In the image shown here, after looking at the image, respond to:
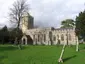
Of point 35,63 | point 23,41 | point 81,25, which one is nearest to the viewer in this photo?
point 35,63

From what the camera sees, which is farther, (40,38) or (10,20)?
(40,38)

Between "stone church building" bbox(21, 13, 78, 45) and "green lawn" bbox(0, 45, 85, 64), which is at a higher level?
"stone church building" bbox(21, 13, 78, 45)

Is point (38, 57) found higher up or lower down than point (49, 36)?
lower down

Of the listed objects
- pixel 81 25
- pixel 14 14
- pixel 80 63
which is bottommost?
pixel 80 63

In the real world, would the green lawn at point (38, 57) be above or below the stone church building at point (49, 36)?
below

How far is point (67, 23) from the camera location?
108 m

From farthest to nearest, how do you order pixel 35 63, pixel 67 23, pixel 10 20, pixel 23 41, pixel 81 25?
pixel 67 23
pixel 23 41
pixel 10 20
pixel 81 25
pixel 35 63

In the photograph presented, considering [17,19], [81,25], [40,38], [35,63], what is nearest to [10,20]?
[17,19]

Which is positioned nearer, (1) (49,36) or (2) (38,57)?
(2) (38,57)

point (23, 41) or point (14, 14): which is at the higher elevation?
point (14, 14)

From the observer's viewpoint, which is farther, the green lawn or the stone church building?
the stone church building

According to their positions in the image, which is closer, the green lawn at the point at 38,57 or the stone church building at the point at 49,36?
the green lawn at the point at 38,57

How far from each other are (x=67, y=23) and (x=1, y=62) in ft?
272

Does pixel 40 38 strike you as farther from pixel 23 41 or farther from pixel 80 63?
pixel 80 63
